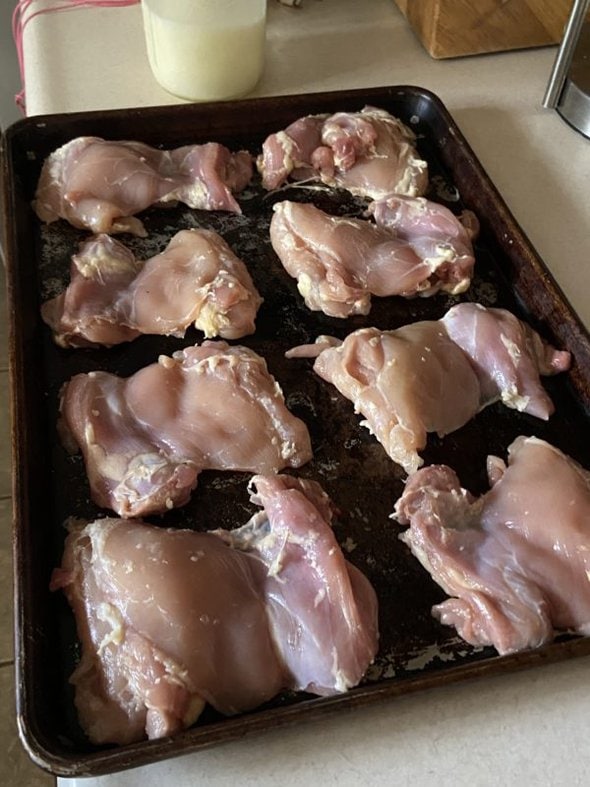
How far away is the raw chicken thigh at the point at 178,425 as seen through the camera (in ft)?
3.34

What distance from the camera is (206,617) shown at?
34.4 inches

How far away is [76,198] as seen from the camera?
1.29 m

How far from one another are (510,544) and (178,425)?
0.45 metres

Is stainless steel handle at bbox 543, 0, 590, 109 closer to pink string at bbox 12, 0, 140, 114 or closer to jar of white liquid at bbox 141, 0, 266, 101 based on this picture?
jar of white liquid at bbox 141, 0, 266, 101

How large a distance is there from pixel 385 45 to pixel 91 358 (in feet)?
3.27

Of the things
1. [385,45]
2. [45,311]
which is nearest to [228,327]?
[45,311]

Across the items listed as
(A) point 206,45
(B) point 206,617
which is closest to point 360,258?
(A) point 206,45

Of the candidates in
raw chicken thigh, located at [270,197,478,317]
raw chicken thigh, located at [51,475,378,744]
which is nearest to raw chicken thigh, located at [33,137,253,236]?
raw chicken thigh, located at [270,197,478,317]

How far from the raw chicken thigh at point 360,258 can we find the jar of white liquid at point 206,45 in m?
0.34

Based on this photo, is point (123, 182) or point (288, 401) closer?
point (288, 401)

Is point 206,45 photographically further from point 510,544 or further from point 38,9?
point 510,544

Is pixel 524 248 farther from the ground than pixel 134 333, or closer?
farther from the ground

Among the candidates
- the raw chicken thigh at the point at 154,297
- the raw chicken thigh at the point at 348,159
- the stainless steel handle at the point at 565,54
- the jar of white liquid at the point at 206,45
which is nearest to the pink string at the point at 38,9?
the jar of white liquid at the point at 206,45

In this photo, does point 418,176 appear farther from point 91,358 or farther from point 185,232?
point 91,358
